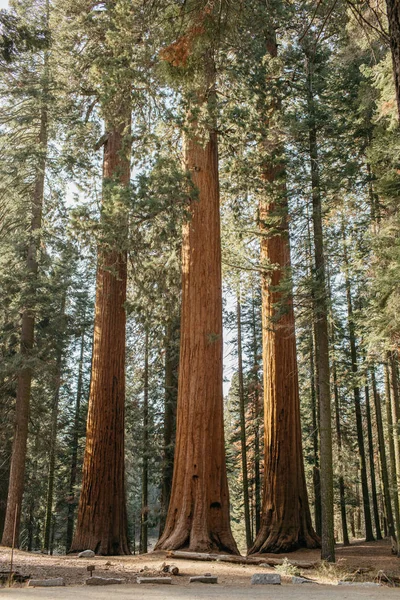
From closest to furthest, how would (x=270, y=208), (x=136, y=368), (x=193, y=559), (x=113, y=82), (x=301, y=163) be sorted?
(x=193, y=559), (x=113, y=82), (x=301, y=163), (x=270, y=208), (x=136, y=368)

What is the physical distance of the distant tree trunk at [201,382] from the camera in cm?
987

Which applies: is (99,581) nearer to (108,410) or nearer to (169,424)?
(108,410)

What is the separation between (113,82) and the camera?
10.2 meters

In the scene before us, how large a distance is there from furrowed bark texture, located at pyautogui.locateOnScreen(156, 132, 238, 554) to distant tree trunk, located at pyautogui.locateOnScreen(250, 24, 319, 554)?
1420 mm

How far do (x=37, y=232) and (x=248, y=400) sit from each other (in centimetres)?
1274

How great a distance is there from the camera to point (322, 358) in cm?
1023

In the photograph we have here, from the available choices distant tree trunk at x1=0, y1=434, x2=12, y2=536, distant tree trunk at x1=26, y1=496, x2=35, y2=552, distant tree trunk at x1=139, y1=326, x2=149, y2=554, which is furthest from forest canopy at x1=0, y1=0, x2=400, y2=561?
distant tree trunk at x1=26, y1=496, x2=35, y2=552

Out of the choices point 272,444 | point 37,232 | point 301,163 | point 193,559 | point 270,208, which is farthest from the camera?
point 37,232

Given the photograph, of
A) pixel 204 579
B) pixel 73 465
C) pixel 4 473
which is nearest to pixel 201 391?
pixel 204 579

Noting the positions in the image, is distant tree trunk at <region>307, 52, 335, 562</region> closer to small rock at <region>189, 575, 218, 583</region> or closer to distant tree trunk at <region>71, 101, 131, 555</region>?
small rock at <region>189, 575, 218, 583</region>

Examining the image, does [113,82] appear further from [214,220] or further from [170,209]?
[214,220]

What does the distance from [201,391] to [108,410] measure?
3024 mm

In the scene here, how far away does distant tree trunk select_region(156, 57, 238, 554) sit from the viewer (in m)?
9.87

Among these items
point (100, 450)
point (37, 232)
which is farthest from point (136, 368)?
point (100, 450)
